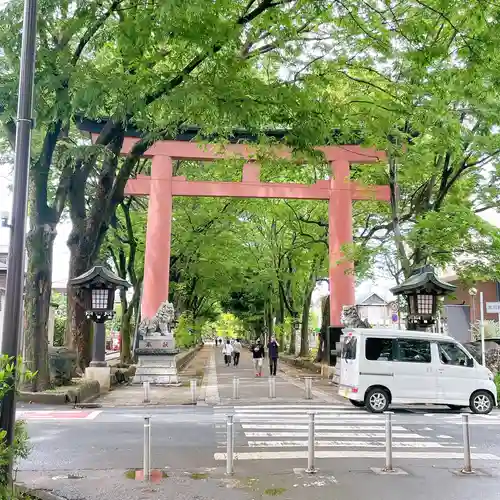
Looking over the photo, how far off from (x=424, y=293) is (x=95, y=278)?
9.27 m

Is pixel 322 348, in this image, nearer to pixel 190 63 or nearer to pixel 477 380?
pixel 477 380

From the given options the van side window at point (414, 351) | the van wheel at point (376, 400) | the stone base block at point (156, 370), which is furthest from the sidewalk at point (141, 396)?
the van side window at point (414, 351)

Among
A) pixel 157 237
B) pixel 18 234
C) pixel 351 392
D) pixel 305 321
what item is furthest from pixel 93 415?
pixel 305 321

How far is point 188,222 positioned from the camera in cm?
2859

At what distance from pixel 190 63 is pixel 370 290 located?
1487 inches

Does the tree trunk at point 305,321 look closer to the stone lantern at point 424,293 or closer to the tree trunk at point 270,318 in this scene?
the tree trunk at point 270,318

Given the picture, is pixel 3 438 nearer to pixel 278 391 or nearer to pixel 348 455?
pixel 348 455

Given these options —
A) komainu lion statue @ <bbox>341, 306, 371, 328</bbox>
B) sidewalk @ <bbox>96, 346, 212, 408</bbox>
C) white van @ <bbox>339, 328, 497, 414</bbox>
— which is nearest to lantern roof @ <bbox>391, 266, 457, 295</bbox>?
Result: white van @ <bbox>339, 328, 497, 414</bbox>

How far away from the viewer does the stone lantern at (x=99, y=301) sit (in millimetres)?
16297

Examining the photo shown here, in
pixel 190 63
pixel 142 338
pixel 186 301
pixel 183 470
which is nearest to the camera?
pixel 183 470

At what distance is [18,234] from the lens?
5621 mm

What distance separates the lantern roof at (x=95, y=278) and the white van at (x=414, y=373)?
23.8 ft

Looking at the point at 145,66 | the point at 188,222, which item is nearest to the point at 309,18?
the point at 145,66

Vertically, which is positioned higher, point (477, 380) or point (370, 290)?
point (370, 290)
